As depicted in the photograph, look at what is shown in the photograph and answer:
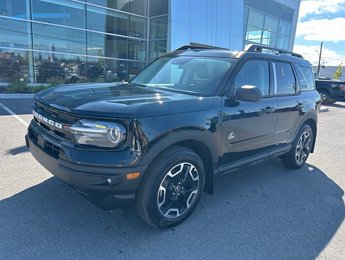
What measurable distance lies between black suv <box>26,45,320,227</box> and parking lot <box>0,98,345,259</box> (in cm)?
29

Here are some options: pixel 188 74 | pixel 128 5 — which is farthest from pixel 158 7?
pixel 188 74

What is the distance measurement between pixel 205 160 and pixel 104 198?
4.07ft

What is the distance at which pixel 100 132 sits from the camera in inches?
94.9

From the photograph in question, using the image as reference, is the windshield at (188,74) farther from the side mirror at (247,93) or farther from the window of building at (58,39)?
the window of building at (58,39)

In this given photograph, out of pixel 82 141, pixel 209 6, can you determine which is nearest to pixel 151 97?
pixel 82 141

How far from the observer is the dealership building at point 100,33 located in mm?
13188

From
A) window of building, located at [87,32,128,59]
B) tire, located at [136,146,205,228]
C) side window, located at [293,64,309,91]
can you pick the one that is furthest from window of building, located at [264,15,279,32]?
tire, located at [136,146,205,228]

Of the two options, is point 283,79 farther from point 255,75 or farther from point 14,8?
point 14,8

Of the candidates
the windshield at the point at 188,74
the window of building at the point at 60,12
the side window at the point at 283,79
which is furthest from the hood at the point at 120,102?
the window of building at the point at 60,12

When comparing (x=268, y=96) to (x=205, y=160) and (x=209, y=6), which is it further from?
(x=209, y=6)

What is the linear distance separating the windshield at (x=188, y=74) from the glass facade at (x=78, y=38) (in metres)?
10.7

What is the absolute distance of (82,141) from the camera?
247cm

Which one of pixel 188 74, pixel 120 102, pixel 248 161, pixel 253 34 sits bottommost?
pixel 248 161

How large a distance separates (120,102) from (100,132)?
0.38m
